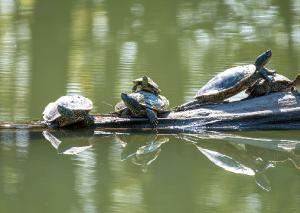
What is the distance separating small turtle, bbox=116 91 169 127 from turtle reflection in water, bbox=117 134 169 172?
154mm

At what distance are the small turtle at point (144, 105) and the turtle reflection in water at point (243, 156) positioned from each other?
300 mm

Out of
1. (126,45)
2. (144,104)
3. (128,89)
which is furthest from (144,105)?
(126,45)

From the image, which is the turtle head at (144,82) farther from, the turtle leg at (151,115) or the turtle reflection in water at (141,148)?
the turtle reflection in water at (141,148)

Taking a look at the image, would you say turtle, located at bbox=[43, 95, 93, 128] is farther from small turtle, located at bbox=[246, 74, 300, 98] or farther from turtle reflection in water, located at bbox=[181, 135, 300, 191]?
small turtle, located at bbox=[246, 74, 300, 98]

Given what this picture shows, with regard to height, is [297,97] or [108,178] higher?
[297,97]

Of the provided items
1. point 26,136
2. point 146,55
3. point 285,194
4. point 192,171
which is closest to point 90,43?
point 146,55

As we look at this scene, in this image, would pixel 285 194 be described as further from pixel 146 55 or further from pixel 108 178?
pixel 146 55

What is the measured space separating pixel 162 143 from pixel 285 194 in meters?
1.36

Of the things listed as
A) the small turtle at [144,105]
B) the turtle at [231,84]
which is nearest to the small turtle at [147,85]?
the small turtle at [144,105]

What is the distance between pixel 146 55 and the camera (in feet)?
29.9

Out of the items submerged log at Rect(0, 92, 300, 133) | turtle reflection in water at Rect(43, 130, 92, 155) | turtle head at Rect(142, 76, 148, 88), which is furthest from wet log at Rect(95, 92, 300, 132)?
turtle head at Rect(142, 76, 148, 88)

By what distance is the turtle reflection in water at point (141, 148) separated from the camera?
5.42 meters

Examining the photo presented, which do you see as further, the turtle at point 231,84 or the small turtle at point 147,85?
the small turtle at point 147,85

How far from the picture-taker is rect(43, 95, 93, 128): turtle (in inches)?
228
